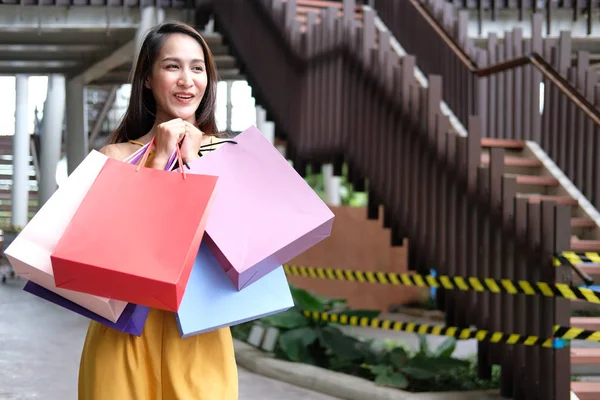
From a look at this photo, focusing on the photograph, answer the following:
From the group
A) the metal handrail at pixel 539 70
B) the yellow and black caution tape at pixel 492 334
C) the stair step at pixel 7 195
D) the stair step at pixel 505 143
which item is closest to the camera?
the yellow and black caution tape at pixel 492 334

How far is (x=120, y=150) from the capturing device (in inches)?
92.5

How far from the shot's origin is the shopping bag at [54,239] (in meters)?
1.97

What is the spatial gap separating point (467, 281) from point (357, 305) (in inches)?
249

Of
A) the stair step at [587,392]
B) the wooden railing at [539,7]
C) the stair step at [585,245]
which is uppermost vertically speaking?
the wooden railing at [539,7]

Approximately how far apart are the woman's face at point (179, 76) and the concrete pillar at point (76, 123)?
53.6ft

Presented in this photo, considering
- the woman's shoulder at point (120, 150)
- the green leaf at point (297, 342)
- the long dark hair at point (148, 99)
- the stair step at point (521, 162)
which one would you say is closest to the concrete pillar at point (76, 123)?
the green leaf at point (297, 342)

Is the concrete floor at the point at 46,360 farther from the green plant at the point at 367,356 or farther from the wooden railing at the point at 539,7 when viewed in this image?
the wooden railing at the point at 539,7

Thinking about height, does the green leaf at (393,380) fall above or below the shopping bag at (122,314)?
below

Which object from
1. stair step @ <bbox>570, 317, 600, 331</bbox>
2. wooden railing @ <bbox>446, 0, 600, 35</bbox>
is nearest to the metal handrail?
stair step @ <bbox>570, 317, 600, 331</bbox>

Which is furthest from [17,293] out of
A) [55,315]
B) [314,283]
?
[314,283]

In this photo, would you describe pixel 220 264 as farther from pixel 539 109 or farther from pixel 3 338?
pixel 3 338

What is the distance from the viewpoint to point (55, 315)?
438 inches

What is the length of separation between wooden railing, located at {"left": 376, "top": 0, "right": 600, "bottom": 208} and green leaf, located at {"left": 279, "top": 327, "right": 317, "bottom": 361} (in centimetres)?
280

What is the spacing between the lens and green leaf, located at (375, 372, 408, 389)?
→ 6.22 metres
